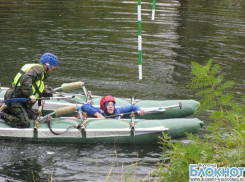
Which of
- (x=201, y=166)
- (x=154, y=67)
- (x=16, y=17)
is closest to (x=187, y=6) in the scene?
(x=16, y=17)

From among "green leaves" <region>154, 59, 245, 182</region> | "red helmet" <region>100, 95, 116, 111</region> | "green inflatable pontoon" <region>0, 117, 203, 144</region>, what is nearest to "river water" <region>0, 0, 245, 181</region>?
"green inflatable pontoon" <region>0, 117, 203, 144</region>

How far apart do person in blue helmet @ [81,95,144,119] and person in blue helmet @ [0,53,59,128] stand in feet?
3.08

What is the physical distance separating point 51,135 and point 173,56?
20.2 ft

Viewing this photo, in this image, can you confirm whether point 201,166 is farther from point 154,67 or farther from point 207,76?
point 154,67

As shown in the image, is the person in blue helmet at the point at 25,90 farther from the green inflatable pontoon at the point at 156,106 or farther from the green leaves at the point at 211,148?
the green leaves at the point at 211,148

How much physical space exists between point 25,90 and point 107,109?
159 cm

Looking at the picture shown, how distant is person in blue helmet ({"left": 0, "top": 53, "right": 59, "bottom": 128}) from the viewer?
7867 millimetres

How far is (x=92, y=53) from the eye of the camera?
13.5 meters

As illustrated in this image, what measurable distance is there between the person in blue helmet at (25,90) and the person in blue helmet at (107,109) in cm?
94

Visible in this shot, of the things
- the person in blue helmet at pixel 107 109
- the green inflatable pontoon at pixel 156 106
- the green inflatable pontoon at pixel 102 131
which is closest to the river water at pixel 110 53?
the green inflatable pontoon at pixel 102 131

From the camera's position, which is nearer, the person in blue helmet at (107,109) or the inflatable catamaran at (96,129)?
the inflatable catamaran at (96,129)

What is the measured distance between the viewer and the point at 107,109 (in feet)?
28.1

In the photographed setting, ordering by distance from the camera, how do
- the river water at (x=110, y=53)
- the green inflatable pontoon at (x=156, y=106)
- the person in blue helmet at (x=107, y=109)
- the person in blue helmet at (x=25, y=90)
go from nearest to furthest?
the river water at (x=110, y=53) → the person in blue helmet at (x=25, y=90) → the person in blue helmet at (x=107, y=109) → the green inflatable pontoon at (x=156, y=106)

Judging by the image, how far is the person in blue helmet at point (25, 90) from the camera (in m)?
7.87
